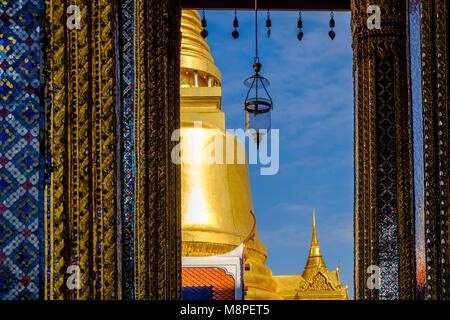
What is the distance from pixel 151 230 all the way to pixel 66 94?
341 centimetres

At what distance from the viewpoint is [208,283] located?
11.7 metres

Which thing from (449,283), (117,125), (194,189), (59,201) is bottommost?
(449,283)

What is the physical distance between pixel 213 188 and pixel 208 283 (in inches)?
209

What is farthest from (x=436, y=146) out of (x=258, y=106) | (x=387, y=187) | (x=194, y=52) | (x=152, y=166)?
(x=194, y=52)

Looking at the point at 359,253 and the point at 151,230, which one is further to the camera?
the point at 359,253

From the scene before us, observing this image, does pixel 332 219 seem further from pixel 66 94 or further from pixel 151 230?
pixel 66 94

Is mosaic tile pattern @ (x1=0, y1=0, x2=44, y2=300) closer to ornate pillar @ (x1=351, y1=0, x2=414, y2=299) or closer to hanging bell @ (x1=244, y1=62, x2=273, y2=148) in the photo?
ornate pillar @ (x1=351, y1=0, x2=414, y2=299)

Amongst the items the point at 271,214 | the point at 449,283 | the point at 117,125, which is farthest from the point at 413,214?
the point at 271,214

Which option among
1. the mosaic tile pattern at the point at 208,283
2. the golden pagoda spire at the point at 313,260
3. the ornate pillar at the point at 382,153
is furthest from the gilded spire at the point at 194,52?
the ornate pillar at the point at 382,153

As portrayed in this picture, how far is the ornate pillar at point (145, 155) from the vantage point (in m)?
6.20

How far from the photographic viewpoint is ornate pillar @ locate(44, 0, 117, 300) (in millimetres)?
3170

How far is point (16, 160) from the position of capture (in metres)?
3.12

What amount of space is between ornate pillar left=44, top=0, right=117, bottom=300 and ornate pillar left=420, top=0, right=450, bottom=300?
167 centimetres

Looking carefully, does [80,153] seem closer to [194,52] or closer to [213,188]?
[213,188]
